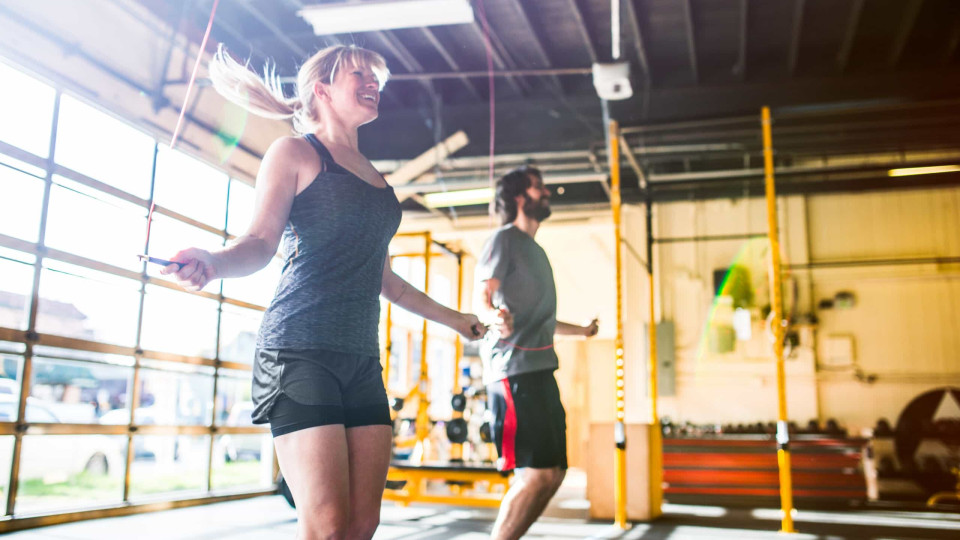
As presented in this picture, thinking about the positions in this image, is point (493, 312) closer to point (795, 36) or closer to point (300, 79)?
point (300, 79)

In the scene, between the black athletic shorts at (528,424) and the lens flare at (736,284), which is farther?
the lens flare at (736,284)

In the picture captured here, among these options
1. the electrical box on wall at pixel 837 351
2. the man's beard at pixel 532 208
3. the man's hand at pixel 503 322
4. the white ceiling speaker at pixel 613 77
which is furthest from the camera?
the electrical box on wall at pixel 837 351

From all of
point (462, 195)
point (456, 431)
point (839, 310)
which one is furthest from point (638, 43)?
point (839, 310)

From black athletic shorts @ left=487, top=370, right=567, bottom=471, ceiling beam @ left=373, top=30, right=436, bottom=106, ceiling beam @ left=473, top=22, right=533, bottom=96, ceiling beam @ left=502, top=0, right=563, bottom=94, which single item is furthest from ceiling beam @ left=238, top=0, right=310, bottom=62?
black athletic shorts @ left=487, top=370, right=567, bottom=471

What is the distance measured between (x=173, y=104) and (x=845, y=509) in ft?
22.6

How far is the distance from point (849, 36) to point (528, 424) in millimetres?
5283

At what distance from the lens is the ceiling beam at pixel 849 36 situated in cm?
585

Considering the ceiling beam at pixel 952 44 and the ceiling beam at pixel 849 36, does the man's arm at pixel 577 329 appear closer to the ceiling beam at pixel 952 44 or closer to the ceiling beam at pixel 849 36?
the ceiling beam at pixel 849 36

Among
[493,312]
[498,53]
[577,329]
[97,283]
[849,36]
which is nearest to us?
[493,312]

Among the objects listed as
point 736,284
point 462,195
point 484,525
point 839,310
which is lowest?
point 484,525

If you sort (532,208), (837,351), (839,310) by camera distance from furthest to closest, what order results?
(839,310) < (837,351) < (532,208)

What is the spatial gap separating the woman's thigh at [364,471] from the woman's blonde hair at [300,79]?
0.67 m

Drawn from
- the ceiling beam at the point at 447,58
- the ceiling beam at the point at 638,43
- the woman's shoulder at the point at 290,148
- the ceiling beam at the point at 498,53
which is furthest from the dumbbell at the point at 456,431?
the woman's shoulder at the point at 290,148

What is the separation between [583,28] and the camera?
6219 mm
